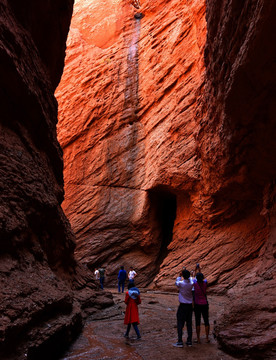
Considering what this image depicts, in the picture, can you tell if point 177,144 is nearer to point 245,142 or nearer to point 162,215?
point 162,215

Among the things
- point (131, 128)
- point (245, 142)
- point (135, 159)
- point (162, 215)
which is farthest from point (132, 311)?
point (131, 128)

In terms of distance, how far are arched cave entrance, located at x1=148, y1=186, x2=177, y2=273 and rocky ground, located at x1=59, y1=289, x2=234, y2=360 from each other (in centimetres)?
1088

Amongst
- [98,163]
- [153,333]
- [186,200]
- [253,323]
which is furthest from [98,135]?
[253,323]

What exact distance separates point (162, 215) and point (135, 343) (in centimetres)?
1623

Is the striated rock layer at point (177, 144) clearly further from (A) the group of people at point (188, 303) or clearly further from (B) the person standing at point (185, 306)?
(B) the person standing at point (185, 306)

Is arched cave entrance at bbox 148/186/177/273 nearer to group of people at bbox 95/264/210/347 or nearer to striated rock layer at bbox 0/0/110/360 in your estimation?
striated rock layer at bbox 0/0/110/360

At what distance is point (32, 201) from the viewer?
21.2 feet

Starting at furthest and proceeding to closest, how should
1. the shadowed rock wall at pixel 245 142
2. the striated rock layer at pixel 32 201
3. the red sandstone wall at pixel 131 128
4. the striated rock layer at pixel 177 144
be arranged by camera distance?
the red sandstone wall at pixel 131 128
the striated rock layer at pixel 177 144
the shadowed rock wall at pixel 245 142
the striated rock layer at pixel 32 201

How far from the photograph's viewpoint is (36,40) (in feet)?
29.7

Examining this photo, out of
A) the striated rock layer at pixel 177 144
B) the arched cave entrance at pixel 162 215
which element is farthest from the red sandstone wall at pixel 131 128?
the arched cave entrance at pixel 162 215

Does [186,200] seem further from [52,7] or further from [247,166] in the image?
[52,7]

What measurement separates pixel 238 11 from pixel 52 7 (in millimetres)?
5660

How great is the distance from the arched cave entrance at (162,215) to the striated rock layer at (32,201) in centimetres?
1016

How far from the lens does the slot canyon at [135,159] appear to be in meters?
5.39
